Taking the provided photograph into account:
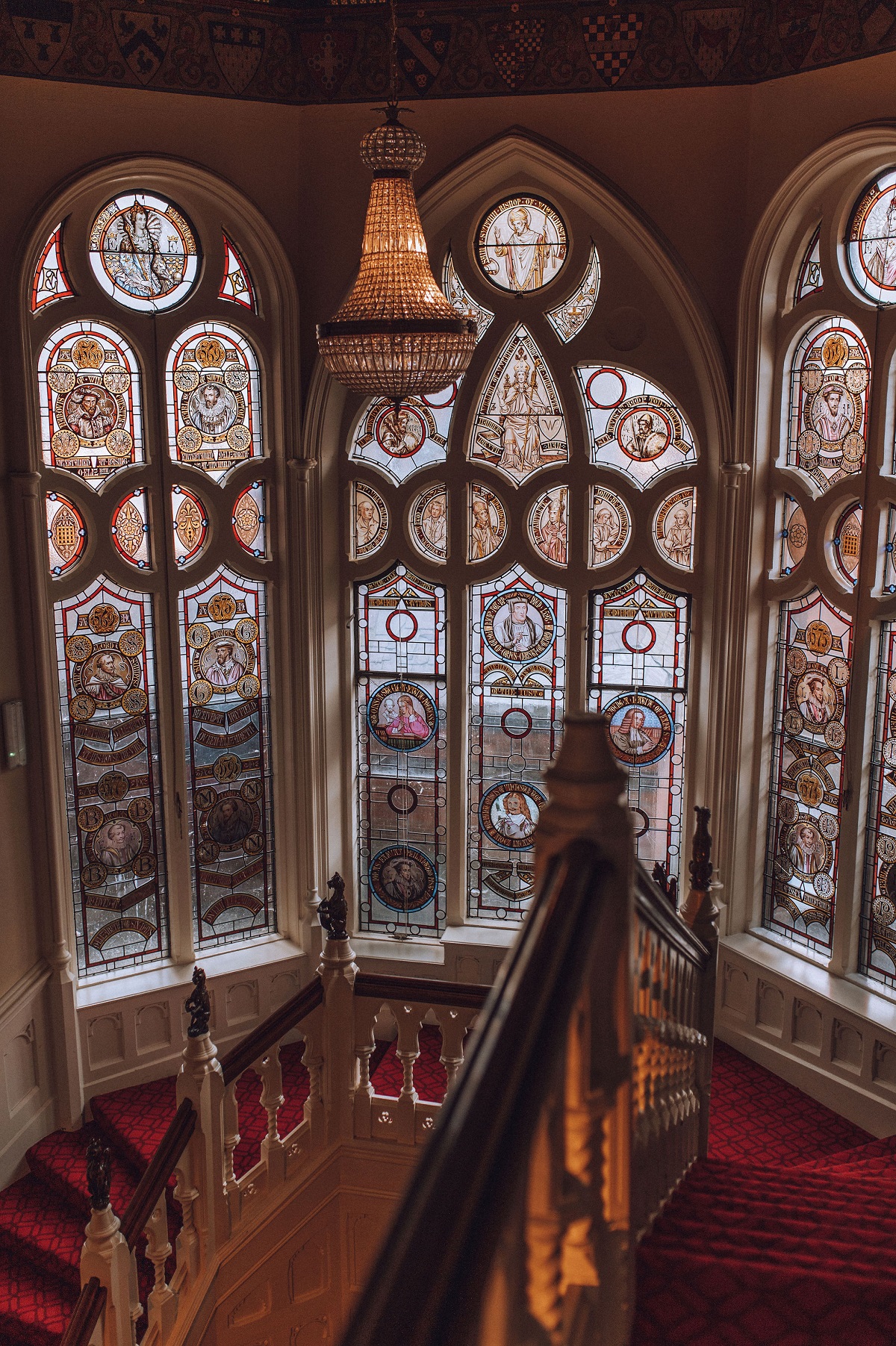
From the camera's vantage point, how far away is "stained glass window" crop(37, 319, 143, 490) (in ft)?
22.0

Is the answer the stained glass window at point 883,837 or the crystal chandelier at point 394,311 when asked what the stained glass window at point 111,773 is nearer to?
the crystal chandelier at point 394,311

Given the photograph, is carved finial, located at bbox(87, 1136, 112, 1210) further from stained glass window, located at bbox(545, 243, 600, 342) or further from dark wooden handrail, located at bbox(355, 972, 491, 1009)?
stained glass window, located at bbox(545, 243, 600, 342)

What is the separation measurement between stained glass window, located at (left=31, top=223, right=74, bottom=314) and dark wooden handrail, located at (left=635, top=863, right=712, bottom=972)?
→ 206 inches

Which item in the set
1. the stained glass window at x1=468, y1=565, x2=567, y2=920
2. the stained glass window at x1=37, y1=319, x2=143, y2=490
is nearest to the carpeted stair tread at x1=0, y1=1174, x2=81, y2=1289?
the stained glass window at x1=468, y1=565, x2=567, y2=920

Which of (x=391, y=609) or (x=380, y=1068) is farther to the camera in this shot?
(x=391, y=609)

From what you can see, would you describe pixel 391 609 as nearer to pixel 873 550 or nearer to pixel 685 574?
pixel 685 574

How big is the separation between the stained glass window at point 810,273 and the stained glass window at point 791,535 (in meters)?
1.16

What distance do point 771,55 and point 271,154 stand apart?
290 centimetres

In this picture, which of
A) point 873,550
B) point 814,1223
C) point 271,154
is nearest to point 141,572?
point 271,154

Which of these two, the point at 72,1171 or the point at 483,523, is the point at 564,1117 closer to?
the point at 72,1171

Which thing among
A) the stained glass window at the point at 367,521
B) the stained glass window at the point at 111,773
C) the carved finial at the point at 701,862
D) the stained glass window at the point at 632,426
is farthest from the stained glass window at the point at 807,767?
the stained glass window at the point at 111,773

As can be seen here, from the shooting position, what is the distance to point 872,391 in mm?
6223

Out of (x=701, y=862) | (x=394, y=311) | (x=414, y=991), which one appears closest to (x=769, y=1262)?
(x=701, y=862)

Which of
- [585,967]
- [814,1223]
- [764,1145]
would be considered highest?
[585,967]
